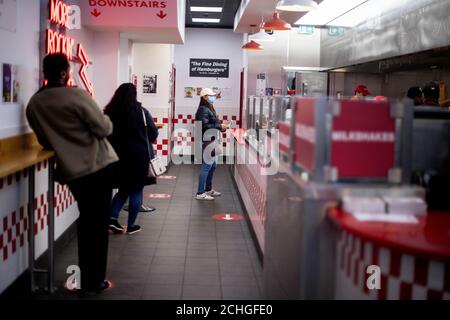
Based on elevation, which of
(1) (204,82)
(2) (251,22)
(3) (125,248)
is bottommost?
(3) (125,248)

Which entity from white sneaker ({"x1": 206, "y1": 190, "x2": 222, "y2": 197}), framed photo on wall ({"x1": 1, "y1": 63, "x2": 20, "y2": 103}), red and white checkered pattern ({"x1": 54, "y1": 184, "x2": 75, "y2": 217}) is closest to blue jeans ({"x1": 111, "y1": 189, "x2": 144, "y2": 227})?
red and white checkered pattern ({"x1": 54, "y1": 184, "x2": 75, "y2": 217})

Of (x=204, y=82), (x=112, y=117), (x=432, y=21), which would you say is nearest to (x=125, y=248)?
(x=112, y=117)

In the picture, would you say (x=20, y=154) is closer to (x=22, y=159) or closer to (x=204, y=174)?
(x=22, y=159)

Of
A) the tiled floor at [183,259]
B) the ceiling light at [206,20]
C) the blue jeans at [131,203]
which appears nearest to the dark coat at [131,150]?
the blue jeans at [131,203]

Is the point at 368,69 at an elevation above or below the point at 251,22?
below

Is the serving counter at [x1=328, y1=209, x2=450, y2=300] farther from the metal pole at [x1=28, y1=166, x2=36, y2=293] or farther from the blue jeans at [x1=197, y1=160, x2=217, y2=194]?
the blue jeans at [x1=197, y1=160, x2=217, y2=194]

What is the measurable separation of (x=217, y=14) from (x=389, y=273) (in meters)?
9.76

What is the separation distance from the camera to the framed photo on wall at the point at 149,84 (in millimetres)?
10234

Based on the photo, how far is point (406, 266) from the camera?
217 centimetres


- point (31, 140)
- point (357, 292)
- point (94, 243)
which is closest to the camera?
point (357, 292)

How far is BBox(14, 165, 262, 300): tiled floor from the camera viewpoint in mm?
4105

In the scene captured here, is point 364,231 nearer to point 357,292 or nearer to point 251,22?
point 357,292

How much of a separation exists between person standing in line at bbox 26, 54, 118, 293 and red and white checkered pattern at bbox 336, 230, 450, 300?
1953 mm
